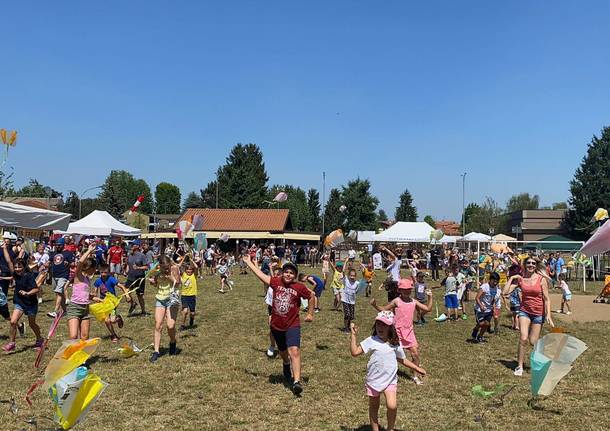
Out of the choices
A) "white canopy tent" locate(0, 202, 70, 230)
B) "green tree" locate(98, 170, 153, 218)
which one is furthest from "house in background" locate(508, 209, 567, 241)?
"white canopy tent" locate(0, 202, 70, 230)

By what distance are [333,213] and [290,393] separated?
64.0 metres

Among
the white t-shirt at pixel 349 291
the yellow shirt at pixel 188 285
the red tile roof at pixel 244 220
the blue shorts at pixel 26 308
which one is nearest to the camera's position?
the blue shorts at pixel 26 308

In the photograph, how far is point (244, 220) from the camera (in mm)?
52062

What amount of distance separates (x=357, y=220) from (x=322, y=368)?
191 feet

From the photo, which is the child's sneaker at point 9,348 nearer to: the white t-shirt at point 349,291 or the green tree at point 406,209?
the white t-shirt at point 349,291

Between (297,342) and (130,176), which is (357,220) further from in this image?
(130,176)

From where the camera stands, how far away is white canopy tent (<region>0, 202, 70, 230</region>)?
37.7 ft

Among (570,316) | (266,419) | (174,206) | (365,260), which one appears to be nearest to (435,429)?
(266,419)

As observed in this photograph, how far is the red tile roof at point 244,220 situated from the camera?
5022cm

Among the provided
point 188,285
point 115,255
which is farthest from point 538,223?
point 188,285

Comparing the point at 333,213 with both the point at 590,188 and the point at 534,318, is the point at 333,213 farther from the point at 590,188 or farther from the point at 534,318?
the point at 534,318

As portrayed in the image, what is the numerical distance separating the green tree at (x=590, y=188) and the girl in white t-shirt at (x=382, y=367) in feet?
196

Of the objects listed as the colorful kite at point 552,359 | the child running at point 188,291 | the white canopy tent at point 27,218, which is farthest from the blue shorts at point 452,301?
the white canopy tent at point 27,218

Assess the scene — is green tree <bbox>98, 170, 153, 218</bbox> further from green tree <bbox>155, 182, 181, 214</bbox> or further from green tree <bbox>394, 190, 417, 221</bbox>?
green tree <bbox>394, 190, 417, 221</bbox>
